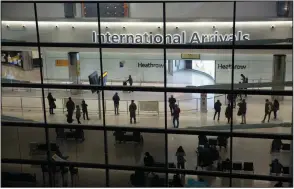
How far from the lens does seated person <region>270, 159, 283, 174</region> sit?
1606 cm

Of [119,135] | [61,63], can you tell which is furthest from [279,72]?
[61,63]

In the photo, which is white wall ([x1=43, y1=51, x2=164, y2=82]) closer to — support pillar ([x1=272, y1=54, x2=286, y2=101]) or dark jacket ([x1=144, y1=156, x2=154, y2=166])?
dark jacket ([x1=144, y1=156, x2=154, y2=166])

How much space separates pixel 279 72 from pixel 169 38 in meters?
3.84

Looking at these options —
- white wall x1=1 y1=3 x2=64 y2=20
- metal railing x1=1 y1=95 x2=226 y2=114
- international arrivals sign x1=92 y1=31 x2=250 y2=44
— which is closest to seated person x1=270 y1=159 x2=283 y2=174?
metal railing x1=1 y1=95 x2=226 y2=114

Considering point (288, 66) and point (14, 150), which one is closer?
point (288, 66)

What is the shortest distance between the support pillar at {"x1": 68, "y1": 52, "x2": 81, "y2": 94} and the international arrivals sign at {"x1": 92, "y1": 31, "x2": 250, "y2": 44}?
104cm

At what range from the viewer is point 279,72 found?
15.5 meters

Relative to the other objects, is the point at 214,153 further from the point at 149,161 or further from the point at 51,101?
the point at 51,101

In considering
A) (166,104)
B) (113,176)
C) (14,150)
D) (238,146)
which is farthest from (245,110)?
(14,150)

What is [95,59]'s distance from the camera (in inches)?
647

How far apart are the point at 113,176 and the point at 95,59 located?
4371 millimetres

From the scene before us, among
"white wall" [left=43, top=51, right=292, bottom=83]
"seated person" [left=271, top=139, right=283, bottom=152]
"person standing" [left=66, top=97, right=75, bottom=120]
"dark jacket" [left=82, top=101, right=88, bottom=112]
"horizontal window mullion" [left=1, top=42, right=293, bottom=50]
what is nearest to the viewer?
"horizontal window mullion" [left=1, top=42, right=293, bottom=50]

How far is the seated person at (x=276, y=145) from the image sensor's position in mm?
15887

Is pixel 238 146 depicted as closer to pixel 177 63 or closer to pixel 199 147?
pixel 199 147
